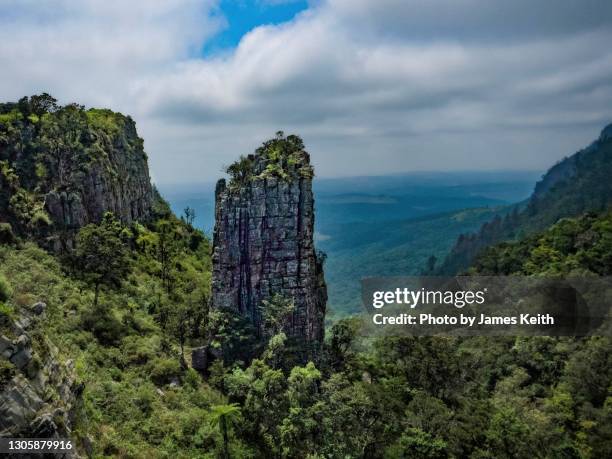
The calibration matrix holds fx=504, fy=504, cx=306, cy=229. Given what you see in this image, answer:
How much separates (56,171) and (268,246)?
31543 mm

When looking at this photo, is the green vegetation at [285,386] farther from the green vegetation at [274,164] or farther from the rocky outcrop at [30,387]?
the green vegetation at [274,164]

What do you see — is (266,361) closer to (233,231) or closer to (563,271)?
(233,231)

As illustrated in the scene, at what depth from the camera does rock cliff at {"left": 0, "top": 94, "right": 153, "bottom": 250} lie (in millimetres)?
58688

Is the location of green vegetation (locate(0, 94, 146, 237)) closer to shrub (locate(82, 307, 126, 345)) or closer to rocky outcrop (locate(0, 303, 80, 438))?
shrub (locate(82, 307, 126, 345))

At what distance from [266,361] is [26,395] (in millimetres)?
28935

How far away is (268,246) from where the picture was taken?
52.6 m

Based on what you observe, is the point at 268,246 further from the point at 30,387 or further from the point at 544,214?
the point at 544,214

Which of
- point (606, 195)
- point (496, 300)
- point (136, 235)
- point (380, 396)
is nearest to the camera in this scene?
point (380, 396)

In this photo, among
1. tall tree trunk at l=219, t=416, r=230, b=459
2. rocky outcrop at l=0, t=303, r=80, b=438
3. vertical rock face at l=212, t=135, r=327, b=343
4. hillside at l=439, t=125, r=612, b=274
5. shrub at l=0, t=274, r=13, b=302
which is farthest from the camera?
hillside at l=439, t=125, r=612, b=274

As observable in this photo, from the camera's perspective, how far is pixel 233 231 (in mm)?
53375

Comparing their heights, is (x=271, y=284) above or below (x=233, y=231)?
below

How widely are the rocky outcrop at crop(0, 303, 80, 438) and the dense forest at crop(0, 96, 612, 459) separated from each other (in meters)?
0.18

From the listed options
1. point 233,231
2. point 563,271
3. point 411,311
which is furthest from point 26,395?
point 563,271

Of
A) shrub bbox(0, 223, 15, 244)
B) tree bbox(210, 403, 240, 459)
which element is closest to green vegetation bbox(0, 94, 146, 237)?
shrub bbox(0, 223, 15, 244)
